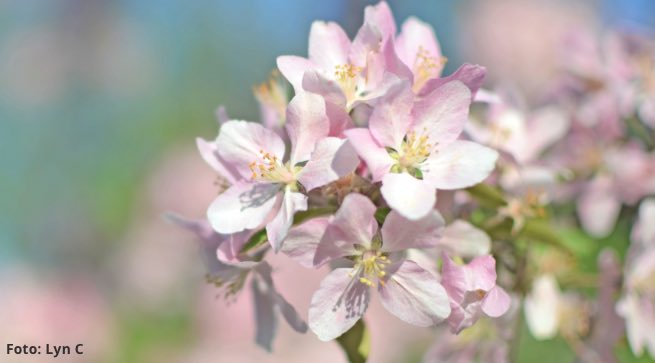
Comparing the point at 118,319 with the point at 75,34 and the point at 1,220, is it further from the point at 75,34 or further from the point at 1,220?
the point at 75,34

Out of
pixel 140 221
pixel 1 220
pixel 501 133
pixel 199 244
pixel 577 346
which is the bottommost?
pixel 1 220

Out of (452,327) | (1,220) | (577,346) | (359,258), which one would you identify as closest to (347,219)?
(359,258)

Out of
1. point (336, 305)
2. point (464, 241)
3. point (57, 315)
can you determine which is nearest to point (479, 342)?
point (464, 241)

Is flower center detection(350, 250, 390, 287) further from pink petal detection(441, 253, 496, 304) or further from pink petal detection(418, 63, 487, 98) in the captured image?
pink petal detection(418, 63, 487, 98)

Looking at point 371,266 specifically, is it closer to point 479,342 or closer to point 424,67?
point 424,67

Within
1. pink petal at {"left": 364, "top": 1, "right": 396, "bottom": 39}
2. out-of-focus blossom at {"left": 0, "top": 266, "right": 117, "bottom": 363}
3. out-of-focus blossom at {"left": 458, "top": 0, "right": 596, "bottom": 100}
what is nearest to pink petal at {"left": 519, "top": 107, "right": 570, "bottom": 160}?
pink petal at {"left": 364, "top": 1, "right": 396, "bottom": 39}
